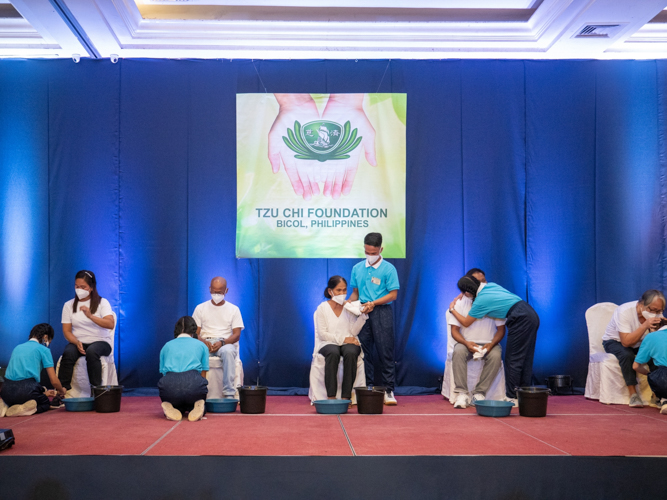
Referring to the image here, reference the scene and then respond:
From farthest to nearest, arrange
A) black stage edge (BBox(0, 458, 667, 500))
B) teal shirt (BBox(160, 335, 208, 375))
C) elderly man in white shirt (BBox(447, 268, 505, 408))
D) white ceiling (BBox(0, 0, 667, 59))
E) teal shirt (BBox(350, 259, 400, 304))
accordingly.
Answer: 1. white ceiling (BBox(0, 0, 667, 59))
2. teal shirt (BBox(350, 259, 400, 304))
3. elderly man in white shirt (BBox(447, 268, 505, 408))
4. teal shirt (BBox(160, 335, 208, 375))
5. black stage edge (BBox(0, 458, 667, 500))

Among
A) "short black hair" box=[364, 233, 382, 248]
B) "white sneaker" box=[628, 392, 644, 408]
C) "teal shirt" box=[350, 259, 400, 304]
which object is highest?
"short black hair" box=[364, 233, 382, 248]

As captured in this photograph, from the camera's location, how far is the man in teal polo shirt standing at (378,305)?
584 cm

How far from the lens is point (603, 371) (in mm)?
5887

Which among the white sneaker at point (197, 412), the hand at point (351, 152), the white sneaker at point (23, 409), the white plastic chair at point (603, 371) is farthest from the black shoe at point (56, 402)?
the white plastic chair at point (603, 371)

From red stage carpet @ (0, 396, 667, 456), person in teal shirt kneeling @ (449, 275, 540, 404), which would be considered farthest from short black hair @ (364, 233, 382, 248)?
red stage carpet @ (0, 396, 667, 456)

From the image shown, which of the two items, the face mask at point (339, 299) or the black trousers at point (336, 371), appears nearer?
the black trousers at point (336, 371)

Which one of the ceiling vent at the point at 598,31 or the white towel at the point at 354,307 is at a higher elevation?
the ceiling vent at the point at 598,31

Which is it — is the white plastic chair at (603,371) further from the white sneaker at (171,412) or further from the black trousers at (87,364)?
the black trousers at (87,364)

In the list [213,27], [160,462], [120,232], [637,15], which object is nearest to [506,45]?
[637,15]

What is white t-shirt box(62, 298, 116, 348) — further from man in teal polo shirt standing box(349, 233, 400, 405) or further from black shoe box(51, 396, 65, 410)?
man in teal polo shirt standing box(349, 233, 400, 405)

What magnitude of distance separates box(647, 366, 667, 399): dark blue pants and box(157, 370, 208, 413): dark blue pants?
3562mm

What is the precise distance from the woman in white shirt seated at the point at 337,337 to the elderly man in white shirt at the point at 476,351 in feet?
2.83

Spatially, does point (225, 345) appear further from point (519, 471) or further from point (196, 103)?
point (519, 471)

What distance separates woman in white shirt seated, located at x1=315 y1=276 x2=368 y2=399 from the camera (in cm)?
557
